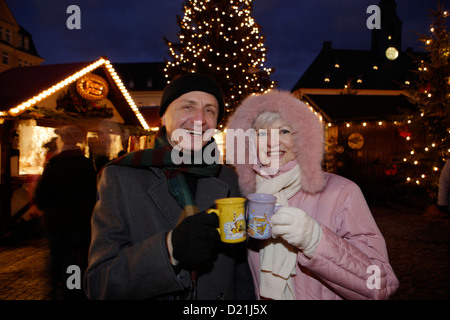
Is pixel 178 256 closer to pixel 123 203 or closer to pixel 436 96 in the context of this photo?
pixel 123 203

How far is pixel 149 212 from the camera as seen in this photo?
5.53 ft

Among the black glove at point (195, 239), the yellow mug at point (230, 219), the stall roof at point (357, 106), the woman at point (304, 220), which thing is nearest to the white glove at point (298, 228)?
the woman at point (304, 220)

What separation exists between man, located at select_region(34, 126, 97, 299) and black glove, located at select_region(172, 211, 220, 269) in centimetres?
307

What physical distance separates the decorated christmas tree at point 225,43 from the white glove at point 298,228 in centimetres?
1118

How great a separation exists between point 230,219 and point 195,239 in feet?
0.75

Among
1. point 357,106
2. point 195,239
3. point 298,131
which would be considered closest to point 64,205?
point 195,239

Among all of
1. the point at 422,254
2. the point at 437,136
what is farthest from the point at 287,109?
the point at 437,136

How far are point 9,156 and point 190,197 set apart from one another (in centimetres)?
679

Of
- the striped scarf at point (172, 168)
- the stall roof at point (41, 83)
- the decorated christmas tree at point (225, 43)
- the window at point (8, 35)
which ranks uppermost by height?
the window at point (8, 35)

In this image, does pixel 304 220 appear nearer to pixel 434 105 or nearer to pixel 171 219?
pixel 171 219

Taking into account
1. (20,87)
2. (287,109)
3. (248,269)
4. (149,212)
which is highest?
(20,87)

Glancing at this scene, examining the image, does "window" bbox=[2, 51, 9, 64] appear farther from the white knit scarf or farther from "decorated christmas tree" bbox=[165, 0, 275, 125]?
the white knit scarf

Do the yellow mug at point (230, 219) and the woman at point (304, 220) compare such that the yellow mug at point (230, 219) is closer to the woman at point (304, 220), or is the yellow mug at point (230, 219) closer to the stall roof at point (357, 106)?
the woman at point (304, 220)

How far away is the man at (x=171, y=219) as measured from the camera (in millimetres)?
1418
